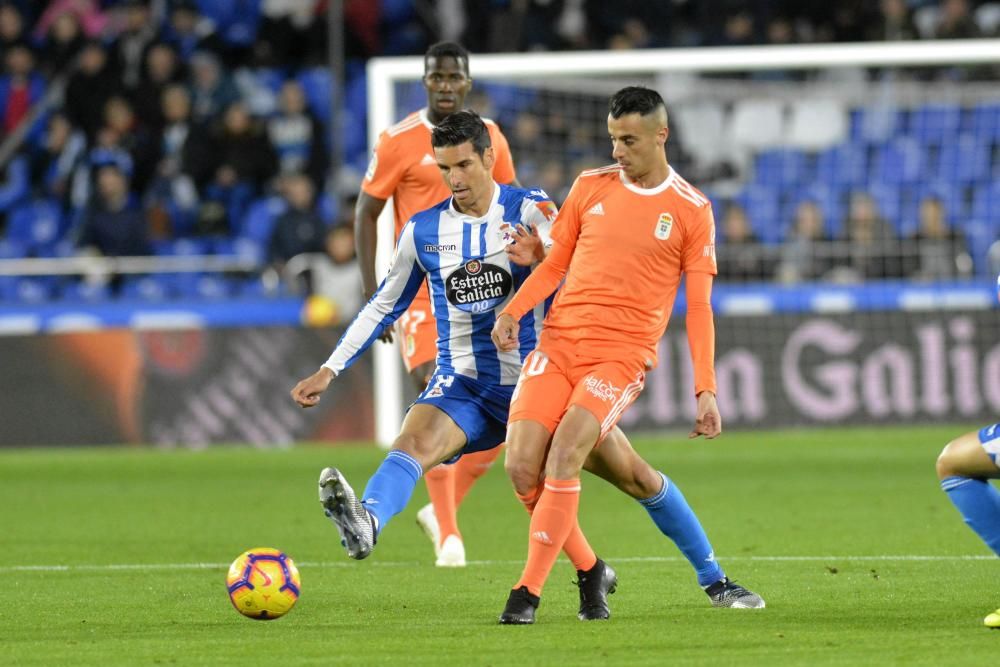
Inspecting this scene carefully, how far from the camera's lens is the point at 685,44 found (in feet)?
63.3

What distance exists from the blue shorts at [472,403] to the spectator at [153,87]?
13074mm

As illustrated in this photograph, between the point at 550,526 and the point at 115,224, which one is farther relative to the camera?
the point at 115,224

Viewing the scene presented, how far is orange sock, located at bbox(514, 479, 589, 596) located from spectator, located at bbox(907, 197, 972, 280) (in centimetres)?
1012

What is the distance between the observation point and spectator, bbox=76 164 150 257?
17016 mm

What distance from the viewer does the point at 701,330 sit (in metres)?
6.39

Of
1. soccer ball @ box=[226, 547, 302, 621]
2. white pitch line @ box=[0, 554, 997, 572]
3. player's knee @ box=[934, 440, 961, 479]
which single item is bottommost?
white pitch line @ box=[0, 554, 997, 572]

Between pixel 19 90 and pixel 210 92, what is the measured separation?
2261 mm

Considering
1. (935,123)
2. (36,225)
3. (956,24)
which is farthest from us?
(36,225)

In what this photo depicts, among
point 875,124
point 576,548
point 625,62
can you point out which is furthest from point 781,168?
point 576,548

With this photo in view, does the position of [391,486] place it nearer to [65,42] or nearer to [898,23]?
[898,23]

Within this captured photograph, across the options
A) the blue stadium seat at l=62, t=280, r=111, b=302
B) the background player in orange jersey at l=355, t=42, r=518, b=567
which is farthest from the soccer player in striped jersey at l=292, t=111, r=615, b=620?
the blue stadium seat at l=62, t=280, r=111, b=302

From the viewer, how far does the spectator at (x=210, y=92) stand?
19.2 meters

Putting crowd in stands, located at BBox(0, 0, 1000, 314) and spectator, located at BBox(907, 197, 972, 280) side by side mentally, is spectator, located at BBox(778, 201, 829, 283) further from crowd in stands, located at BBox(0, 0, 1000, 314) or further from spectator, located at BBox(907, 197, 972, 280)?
spectator, located at BBox(907, 197, 972, 280)

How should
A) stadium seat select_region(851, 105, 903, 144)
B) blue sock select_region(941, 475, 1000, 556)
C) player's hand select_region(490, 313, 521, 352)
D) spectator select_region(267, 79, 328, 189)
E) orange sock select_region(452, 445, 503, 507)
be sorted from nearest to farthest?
blue sock select_region(941, 475, 1000, 556) → player's hand select_region(490, 313, 521, 352) → orange sock select_region(452, 445, 503, 507) → stadium seat select_region(851, 105, 903, 144) → spectator select_region(267, 79, 328, 189)
